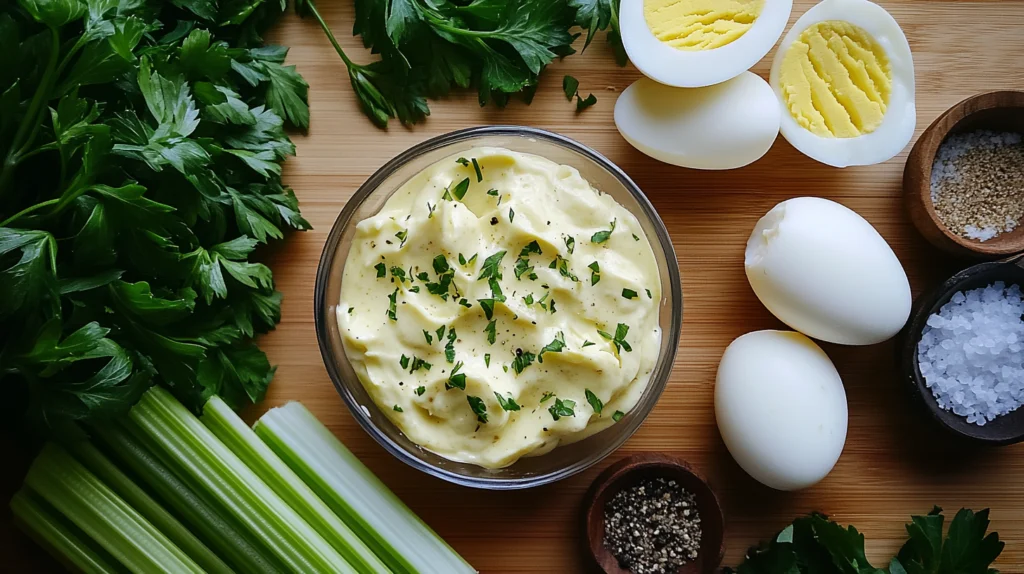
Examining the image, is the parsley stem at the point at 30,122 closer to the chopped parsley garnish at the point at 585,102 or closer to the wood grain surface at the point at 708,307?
the wood grain surface at the point at 708,307

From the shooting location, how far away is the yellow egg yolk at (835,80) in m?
1.73

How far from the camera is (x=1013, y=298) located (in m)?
1.76

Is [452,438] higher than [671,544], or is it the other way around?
[452,438]

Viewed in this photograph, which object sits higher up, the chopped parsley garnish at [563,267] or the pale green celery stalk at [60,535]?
the chopped parsley garnish at [563,267]

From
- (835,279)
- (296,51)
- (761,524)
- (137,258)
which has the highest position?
(296,51)

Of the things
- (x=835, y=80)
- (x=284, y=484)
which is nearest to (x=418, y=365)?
(x=284, y=484)

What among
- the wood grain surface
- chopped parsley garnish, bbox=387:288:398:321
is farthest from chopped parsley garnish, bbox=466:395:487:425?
the wood grain surface

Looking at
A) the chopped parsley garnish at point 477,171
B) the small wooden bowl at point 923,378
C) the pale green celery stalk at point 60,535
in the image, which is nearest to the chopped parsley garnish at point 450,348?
the chopped parsley garnish at point 477,171

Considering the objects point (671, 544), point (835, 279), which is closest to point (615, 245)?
point (835, 279)

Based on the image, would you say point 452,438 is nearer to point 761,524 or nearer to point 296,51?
point 761,524

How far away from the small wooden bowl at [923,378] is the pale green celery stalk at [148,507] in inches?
60.5

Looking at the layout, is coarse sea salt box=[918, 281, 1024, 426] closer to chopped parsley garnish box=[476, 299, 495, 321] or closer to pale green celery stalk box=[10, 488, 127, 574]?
chopped parsley garnish box=[476, 299, 495, 321]

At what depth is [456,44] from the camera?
5.79 ft

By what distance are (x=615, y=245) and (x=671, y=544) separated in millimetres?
681
